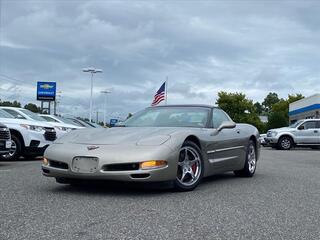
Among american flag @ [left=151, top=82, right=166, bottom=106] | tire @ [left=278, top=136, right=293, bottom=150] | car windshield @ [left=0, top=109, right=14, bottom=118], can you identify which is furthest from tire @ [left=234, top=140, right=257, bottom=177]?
american flag @ [left=151, top=82, right=166, bottom=106]

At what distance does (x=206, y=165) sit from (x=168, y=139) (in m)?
0.95

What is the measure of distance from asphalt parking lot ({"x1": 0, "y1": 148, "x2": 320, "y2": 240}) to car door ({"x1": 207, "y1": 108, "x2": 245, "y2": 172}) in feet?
1.30

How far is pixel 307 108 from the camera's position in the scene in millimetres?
48938

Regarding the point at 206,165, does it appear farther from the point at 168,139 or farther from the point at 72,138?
the point at 72,138

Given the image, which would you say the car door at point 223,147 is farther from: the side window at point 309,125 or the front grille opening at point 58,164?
the side window at point 309,125

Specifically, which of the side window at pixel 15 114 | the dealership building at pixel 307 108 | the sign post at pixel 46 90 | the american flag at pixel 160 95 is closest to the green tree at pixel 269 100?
the dealership building at pixel 307 108

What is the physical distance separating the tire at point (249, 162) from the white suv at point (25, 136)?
5.76 metres

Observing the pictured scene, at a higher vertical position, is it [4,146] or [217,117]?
[217,117]

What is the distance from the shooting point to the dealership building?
4491cm

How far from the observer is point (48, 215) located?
14.4 ft

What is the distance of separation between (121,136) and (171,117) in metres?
1.25

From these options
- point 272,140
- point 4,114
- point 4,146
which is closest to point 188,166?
point 4,146

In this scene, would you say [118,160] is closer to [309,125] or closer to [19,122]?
[19,122]

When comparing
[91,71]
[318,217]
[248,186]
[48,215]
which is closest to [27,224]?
[48,215]
